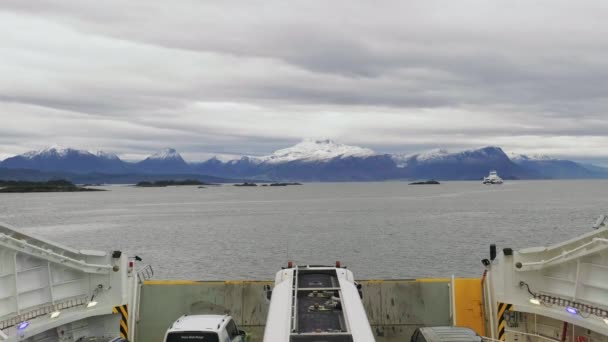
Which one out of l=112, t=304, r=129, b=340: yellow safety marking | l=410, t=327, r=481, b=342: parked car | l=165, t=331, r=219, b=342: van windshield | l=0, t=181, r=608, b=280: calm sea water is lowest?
l=0, t=181, r=608, b=280: calm sea water

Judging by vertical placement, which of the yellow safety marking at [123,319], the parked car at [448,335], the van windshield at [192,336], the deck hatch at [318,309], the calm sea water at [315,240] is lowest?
the calm sea water at [315,240]

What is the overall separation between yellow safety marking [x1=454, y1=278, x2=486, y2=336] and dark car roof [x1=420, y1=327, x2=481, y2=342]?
3.36 metres

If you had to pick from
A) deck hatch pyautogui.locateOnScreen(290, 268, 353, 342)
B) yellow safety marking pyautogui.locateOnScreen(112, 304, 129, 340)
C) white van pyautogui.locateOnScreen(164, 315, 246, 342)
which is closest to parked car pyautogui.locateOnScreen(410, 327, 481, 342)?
deck hatch pyautogui.locateOnScreen(290, 268, 353, 342)

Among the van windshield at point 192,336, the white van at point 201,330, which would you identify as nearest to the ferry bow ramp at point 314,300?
the white van at point 201,330

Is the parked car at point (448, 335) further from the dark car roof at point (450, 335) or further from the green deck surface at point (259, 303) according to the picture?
the green deck surface at point (259, 303)

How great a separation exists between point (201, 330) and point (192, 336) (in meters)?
0.20

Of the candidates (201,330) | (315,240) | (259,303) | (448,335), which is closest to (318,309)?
(201,330)

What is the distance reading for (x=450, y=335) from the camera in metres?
11.1

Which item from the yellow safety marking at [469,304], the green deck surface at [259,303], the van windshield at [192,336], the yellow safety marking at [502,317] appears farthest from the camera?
the green deck surface at [259,303]

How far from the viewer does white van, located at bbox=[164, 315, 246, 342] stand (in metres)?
10.5

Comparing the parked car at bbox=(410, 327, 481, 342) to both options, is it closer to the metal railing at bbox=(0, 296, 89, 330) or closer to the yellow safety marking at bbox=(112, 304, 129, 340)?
the yellow safety marking at bbox=(112, 304, 129, 340)

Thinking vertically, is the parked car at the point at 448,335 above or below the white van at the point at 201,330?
below

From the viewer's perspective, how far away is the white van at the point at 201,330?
1045 cm

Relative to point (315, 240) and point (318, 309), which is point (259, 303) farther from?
point (315, 240)
